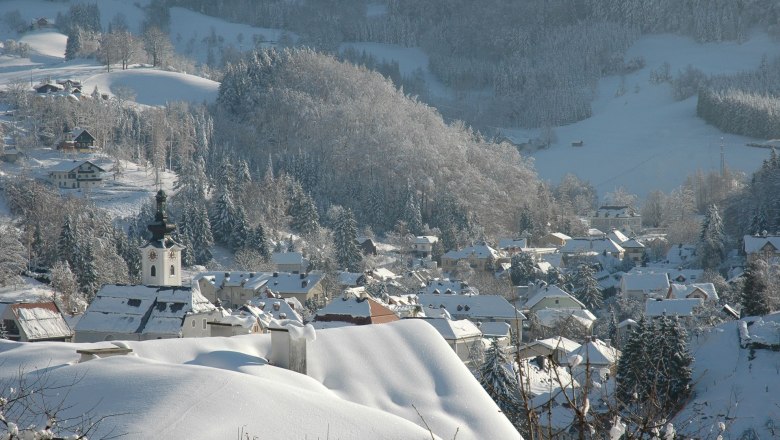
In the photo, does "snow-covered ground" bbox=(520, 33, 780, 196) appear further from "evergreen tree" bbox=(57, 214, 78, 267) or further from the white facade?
the white facade

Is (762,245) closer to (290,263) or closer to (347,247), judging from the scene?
(347,247)

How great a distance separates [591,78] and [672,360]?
373 feet

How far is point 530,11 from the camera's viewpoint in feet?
549

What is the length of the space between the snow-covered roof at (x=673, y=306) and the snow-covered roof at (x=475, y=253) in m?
20.0

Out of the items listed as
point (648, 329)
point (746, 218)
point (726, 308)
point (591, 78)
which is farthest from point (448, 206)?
point (591, 78)

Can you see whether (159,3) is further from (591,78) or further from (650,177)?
(650,177)

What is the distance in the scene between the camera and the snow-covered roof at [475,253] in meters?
64.1

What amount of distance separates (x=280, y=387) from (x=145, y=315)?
2389 centimetres

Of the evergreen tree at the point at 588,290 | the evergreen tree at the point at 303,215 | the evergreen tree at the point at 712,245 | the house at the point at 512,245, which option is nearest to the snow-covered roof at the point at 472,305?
the evergreen tree at the point at 588,290

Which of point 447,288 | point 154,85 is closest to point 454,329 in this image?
point 447,288

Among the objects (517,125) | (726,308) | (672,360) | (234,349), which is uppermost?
(234,349)

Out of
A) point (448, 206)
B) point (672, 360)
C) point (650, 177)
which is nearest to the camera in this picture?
point (672, 360)

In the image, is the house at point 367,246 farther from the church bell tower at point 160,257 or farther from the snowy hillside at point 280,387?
the snowy hillside at point 280,387

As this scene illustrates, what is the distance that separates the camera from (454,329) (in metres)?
37.5
